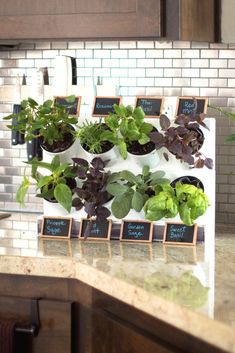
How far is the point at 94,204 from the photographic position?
6.84 feet

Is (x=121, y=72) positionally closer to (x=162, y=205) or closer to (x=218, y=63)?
(x=218, y=63)

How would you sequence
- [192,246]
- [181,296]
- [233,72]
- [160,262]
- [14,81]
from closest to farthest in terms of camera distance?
1. [181,296]
2. [160,262]
3. [192,246]
4. [233,72]
5. [14,81]

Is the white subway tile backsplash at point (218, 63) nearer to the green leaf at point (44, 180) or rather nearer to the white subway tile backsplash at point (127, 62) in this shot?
the white subway tile backsplash at point (127, 62)

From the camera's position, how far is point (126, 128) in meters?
2.04

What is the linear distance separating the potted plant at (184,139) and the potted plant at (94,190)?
17 cm

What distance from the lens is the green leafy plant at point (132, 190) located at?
80.7 inches

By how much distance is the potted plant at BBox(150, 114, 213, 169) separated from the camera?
2.03 metres

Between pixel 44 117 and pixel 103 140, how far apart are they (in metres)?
0.17

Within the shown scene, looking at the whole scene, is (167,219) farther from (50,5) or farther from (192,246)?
(50,5)

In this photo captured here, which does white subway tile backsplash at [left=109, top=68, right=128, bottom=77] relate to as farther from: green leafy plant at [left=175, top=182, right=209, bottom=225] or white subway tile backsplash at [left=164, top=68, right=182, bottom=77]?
green leafy plant at [left=175, top=182, right=209, bottom=225]

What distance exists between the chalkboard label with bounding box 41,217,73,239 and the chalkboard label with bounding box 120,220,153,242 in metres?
0.15

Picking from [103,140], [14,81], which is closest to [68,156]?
[103,140]

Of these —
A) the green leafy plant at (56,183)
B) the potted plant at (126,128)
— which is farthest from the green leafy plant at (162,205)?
the green leafy plant at (56,183)

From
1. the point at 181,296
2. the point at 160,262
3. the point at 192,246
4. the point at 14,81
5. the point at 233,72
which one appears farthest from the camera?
the point at 14,81
